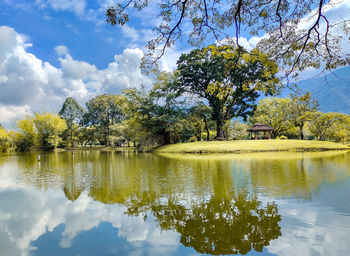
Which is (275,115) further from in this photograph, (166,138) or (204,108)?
(166,138)

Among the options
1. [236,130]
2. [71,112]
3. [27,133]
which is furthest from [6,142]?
[236,130]

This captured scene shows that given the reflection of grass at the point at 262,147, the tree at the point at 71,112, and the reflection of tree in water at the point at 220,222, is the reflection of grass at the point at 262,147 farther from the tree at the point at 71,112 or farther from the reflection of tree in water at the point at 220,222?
the tree at the point at 71,112

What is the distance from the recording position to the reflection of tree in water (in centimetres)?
391

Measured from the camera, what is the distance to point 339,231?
423cm

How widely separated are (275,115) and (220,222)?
42558 mm

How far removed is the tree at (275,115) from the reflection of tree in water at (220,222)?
3697cm

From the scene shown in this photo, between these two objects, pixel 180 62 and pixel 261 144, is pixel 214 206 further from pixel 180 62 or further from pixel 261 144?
pixel 180 62

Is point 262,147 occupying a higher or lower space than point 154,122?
lower

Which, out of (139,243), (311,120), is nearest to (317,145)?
(311,120)

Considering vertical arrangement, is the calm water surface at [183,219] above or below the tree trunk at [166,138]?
below

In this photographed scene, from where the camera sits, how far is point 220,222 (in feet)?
15.8

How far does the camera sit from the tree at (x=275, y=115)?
40.7m

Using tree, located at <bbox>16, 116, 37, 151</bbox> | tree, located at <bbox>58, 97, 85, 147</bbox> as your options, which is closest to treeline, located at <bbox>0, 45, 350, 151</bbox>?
tree, located at <bbox>16, 116, 37, 151</bbox>

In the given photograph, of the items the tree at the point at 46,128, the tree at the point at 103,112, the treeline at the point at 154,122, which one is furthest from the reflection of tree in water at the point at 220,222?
the tree at the point at 103,112
